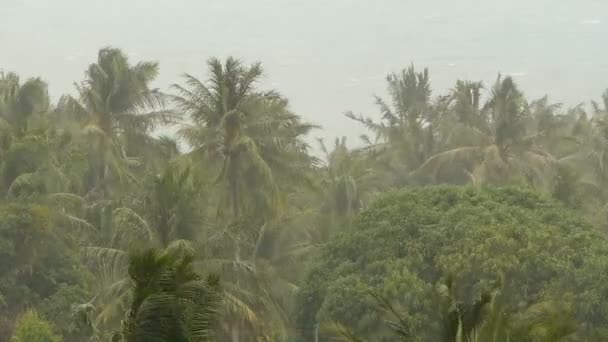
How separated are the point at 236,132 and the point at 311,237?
18.1 ft

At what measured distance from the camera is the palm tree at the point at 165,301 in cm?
832

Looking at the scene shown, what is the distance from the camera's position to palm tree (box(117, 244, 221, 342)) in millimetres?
8320

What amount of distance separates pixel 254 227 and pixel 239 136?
8.89 feet

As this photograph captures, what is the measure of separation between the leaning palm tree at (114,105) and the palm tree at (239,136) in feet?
22.4

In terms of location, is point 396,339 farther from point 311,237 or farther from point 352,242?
point 311,237

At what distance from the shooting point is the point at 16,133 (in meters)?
23.6

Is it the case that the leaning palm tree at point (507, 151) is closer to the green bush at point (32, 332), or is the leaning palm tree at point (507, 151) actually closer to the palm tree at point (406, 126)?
the palm tree at point (406, 126)

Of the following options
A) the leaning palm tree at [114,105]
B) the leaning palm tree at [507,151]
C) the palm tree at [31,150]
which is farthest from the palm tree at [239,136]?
the leaning palm tree at [507,151]

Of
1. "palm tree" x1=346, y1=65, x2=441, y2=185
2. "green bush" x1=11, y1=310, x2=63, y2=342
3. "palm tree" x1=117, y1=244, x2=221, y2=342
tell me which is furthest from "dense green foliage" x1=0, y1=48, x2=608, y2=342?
"palm tree" x1=346, y1=65, x2=441, y2=185

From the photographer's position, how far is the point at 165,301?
8.55 metres

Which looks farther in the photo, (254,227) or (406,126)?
(406,126)

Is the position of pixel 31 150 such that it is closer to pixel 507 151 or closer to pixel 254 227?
pixel 254 227

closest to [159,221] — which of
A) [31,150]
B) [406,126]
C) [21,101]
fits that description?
[31,150]

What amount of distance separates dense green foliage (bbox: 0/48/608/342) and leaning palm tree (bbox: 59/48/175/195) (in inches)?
2.9
